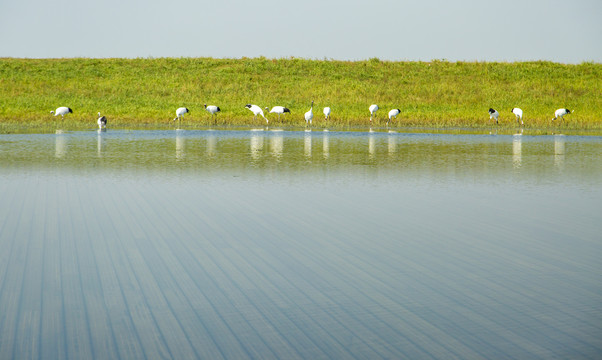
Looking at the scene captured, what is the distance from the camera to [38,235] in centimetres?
890

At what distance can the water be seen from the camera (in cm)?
518

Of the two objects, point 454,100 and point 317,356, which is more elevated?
point 454,100

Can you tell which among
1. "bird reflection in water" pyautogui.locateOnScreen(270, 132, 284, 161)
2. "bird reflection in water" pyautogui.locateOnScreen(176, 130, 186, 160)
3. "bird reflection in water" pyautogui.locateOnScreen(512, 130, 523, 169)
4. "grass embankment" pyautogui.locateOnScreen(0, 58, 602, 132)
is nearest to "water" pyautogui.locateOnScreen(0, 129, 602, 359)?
"bird reflection in water" pyautogui.locateOnScreen(512, 130, 523, 169)

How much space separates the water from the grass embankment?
83.6 ft

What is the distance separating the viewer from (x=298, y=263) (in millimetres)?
7453

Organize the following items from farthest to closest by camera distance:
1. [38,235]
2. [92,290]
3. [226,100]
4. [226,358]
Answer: [226,100] → [38,235] → [92,290] → [226,358]

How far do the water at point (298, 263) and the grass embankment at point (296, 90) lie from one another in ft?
83.6

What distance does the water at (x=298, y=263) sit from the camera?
17.0ft

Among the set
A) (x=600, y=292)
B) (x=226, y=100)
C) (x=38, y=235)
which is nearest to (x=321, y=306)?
(x=600, y=292)

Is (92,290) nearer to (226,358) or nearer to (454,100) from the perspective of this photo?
(226,358)

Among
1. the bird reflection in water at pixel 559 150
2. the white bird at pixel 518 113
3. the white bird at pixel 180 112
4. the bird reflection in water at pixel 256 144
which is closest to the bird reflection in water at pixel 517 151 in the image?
the bird reflection in water at pixel 559 150

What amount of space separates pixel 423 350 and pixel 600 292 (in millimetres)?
2254

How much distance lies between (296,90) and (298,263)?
163 feet

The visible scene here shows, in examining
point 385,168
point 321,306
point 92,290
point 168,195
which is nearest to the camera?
point 321,306
